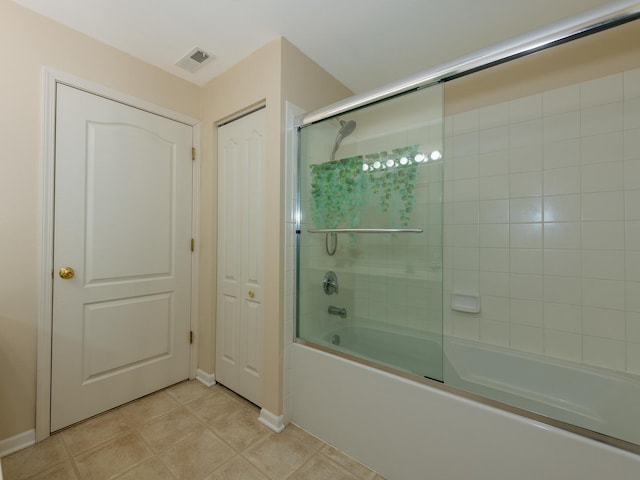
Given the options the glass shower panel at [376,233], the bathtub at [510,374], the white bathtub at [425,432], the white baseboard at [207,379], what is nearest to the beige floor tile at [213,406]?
the white baseboard at [207,379]

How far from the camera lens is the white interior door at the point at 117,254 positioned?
1634 mm

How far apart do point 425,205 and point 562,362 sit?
1214 millimetres

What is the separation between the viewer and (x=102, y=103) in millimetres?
1760

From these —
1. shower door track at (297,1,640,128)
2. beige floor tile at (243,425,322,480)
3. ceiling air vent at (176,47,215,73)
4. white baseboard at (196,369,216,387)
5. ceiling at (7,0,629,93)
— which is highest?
ceiling at (7,0,629,93)

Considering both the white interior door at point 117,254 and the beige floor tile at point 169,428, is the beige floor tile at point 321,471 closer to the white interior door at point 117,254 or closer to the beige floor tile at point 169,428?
the beige floor tile at point 169,428

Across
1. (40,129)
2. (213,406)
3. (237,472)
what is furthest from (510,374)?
(40,129)

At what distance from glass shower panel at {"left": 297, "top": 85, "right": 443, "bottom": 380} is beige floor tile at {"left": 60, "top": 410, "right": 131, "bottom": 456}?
1.18 m

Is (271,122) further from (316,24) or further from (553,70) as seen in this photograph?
(553,70)

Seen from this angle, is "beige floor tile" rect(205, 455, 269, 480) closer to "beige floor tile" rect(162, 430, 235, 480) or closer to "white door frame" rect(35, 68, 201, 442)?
"beige floor tile" rect(162, 430, 235, 480)

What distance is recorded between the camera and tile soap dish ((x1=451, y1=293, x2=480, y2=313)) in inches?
72.8

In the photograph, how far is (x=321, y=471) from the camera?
1.38 m

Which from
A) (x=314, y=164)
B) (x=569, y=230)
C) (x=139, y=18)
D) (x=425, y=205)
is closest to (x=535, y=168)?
(x=569, y=230)

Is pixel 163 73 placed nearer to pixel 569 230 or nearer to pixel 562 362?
pixel 569 230

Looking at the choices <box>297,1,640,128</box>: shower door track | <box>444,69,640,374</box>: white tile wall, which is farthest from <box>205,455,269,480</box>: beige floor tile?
<box>297,1,640,128</box>: shower door track
